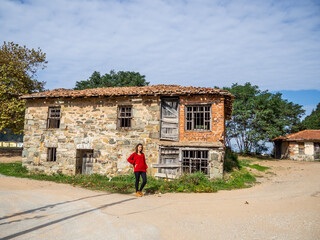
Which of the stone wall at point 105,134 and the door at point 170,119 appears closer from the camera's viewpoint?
the stone wall at point 105,134

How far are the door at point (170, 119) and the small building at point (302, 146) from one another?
22.0 m

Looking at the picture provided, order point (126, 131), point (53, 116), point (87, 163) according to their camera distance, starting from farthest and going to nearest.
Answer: point (53, 116) → point (87, 163) → point (126, 131)

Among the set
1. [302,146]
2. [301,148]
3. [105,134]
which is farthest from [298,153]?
[105,134]

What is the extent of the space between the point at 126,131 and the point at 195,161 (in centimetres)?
403

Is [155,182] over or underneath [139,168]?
underneath

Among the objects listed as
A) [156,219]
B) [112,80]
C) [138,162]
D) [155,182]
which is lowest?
[155,182]

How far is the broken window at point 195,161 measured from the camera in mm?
11456

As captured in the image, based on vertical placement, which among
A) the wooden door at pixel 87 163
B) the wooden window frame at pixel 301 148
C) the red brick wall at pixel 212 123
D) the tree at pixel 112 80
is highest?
the tree at pixel 112 80

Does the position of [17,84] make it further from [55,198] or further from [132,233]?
[132,233]

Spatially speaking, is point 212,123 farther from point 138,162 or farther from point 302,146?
point 302,146

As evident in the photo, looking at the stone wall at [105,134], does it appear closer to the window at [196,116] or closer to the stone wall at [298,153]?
the window at [196,116]

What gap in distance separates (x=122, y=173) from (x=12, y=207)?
6.34 m

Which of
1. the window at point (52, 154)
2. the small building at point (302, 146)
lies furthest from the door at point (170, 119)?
the small building at point (302, 146)

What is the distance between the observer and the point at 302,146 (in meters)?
27.7
